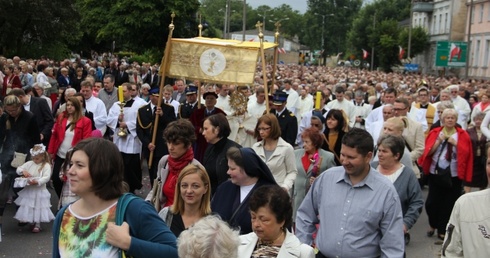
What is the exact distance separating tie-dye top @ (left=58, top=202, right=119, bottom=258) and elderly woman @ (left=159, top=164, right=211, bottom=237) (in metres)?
1.81

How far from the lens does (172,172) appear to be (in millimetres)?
A: 6855

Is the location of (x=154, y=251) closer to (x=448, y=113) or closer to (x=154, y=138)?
Answer: (x=448, y=113)

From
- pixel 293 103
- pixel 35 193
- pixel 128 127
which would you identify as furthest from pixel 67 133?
pixel 293 103

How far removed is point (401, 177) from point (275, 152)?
6.67ft

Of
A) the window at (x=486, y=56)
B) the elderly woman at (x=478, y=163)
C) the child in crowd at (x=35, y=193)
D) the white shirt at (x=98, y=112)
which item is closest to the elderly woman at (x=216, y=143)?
the child in crowd at (x=35, y=193)

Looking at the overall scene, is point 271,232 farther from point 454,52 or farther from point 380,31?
point 380,31

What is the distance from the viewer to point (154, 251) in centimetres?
369

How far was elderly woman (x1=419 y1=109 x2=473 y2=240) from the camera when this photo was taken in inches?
404

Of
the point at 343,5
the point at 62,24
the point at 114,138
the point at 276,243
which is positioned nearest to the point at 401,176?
the point at 276,243

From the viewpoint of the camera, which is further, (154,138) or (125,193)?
(154,138)

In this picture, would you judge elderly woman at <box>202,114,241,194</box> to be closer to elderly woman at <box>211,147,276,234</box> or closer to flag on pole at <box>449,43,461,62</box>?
elderly woman at <box>211,147,276,234</box>

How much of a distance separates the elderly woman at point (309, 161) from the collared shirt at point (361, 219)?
121 inches

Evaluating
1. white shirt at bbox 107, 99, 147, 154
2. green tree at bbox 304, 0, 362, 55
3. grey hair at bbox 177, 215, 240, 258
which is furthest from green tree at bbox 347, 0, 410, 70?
grey hair at bbox 177, 215, 240, 258

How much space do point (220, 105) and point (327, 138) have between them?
4.94m
